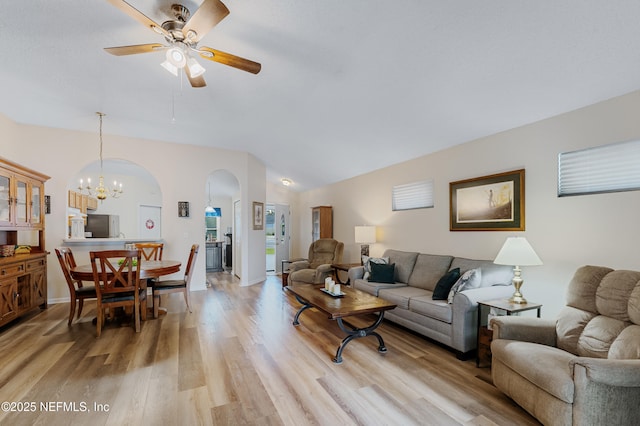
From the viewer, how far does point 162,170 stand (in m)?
5.36

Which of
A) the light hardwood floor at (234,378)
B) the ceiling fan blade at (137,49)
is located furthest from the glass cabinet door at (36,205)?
the ceiling fan blade at (137,49)

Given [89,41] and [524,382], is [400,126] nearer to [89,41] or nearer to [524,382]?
[524,382]

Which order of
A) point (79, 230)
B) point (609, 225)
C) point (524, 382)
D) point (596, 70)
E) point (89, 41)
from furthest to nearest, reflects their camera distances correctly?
point (79, 230) < point (89, 41) < point (609, 225) < point (596, 70) < point (524, 382)

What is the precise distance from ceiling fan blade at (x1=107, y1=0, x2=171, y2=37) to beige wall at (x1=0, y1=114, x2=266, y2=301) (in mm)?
3745

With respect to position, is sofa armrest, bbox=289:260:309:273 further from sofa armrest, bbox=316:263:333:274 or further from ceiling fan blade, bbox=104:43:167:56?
Answer: ceiling fan blade, bbox=104:43:167:56

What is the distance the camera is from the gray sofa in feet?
8.98

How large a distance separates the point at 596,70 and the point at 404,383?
9.55ft

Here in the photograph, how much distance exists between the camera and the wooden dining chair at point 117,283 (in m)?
3.21

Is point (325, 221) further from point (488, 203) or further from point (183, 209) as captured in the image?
point (488, 203)

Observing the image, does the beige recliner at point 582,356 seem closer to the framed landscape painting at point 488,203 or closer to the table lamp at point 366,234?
the framed landscape painting at point 488,203

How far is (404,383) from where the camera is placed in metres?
2.30

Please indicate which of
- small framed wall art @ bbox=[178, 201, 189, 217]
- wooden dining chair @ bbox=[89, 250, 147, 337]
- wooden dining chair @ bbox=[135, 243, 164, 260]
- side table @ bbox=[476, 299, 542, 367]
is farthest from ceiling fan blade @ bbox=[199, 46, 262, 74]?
small framed wall art @ bbox=[178, 201, 189, 217]

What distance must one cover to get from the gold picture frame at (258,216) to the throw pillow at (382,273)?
9.93 feet

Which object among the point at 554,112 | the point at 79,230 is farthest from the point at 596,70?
the point at 79,230
